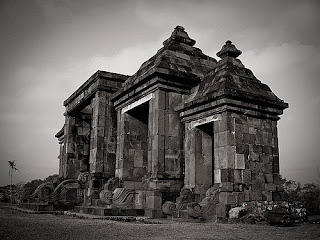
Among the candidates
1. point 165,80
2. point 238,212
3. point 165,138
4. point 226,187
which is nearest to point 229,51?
point 165,80

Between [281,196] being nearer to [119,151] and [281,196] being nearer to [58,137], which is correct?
[119,151]

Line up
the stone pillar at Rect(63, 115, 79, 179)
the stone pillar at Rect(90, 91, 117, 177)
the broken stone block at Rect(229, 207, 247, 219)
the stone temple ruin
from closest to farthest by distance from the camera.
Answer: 1. the broken stone block at Rect(229, 207, 247, 219)
2. the stone temple ruin
3. the stone pillar at Rect(90, 91, 117, 177)
4. the stone pillar at Rect(63, 115, 79, 179)

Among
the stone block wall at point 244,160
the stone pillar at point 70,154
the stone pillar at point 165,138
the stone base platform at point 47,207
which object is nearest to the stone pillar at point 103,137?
the stone base platform at point 47,207

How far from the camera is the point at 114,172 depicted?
14.7 metres

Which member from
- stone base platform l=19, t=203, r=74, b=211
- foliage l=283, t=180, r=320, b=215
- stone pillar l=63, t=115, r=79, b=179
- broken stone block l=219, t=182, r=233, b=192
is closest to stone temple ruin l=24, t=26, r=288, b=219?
broken stone block l=219, t=182, r=233, b=192

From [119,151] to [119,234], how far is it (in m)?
7.87

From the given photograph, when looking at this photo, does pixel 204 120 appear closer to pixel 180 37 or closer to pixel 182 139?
pixel 182 139

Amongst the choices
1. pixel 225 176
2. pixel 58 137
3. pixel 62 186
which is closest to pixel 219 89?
pixel 225 176

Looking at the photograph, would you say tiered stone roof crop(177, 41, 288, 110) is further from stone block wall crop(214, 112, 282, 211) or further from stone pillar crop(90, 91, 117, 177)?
stone pillar crop(90, 91, 117, 177)

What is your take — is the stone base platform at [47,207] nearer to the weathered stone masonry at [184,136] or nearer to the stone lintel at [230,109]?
the weathered stone masonry at [184,136]

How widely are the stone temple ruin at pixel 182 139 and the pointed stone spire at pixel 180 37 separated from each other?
48 millimetres

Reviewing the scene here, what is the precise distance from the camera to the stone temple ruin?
966 centimetres

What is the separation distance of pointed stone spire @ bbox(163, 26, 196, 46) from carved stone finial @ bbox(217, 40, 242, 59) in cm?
276

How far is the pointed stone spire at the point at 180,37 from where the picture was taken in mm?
13805
